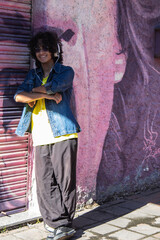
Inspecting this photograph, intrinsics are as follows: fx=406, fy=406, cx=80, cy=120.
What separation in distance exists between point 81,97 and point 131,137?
1.03m

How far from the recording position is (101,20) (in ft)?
15.2

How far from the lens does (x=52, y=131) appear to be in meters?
3.56

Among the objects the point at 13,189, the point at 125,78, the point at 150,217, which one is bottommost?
the point at 150,217

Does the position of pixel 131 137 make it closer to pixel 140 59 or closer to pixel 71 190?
pixel 140 59

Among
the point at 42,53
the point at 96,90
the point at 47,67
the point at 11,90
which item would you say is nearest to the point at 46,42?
the point at 42,53

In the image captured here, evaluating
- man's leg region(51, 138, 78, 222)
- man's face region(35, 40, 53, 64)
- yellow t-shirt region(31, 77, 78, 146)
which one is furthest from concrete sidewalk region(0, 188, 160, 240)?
man's face region(35, 40, 53, 64)

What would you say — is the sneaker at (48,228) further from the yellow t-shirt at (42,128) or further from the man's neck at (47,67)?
the man's neck at (47,67)

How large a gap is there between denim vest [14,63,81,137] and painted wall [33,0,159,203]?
2.14 ft

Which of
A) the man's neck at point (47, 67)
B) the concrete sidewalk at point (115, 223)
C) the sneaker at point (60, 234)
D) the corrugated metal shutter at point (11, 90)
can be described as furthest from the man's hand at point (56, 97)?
the concrete sidewalk at point (115, 223)

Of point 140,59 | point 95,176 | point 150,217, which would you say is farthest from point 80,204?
point 140,59

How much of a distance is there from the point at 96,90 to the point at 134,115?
781 millimetres

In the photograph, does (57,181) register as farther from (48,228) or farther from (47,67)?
(47,67)

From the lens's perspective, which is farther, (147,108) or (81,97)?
(147,108)

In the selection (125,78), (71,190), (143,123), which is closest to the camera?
(71,190)
